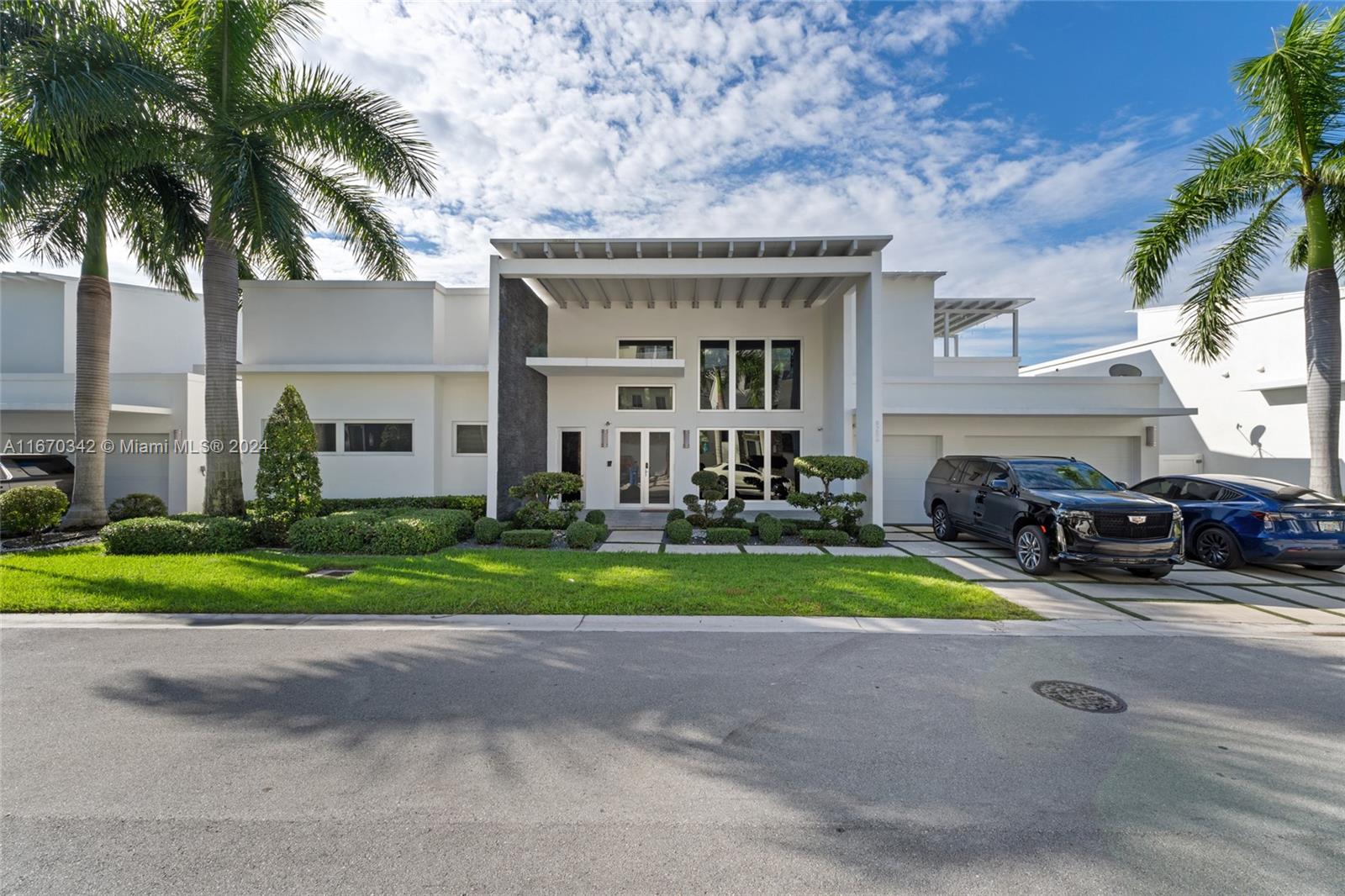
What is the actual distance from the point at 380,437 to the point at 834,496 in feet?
35.6

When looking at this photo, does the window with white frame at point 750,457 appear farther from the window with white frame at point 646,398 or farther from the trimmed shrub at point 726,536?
the trimmed shrub at point 726,536

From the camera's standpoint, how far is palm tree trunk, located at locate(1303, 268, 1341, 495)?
1005 centimetres

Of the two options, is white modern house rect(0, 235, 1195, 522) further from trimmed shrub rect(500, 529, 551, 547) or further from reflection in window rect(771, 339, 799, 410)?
trimmed shrub rect(500, 529, 551, 547)

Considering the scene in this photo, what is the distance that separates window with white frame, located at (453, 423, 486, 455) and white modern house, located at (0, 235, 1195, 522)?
0.16 feet

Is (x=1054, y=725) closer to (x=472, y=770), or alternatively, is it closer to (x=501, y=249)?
A: (x=472, y=770)

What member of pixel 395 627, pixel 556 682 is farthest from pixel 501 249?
pixel 556 682

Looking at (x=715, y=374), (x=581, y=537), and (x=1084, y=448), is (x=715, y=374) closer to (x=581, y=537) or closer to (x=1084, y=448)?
(x=581, y=537)

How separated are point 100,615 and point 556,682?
5.97 m

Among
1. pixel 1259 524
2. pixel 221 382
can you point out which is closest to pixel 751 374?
pixel 1259 524

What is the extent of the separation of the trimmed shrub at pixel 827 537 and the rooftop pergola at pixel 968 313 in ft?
29.6

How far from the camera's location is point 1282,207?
10.9 meters

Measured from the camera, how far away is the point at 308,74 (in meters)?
11.0

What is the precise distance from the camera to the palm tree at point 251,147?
31.2 ft

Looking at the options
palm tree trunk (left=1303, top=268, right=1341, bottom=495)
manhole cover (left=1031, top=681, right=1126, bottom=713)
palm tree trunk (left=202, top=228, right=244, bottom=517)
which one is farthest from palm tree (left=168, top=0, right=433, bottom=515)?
palm tree trunk (left=1303, top=268, right=1341, bottom=495)
